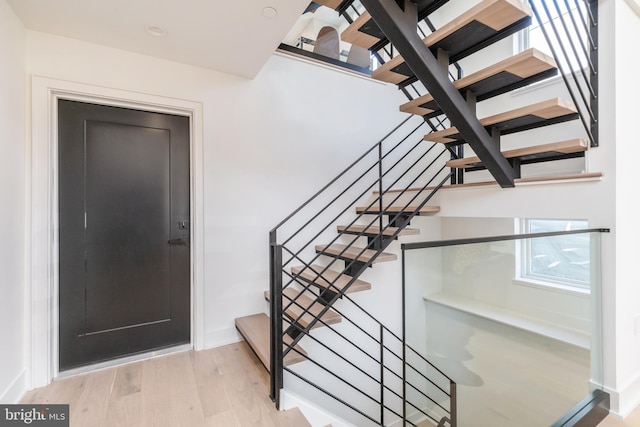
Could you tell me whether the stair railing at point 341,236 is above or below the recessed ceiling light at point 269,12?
below

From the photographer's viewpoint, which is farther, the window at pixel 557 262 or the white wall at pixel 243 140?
the white wall at pixel 243 140

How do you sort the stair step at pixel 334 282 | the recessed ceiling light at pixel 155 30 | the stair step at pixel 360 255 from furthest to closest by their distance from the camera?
1. the stair step at pixel 360 255
2. the stair step at pixel 334 282
3. the recessed ceiling light at pixel 155 30

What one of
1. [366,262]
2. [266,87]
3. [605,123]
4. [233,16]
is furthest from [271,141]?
[605,123]

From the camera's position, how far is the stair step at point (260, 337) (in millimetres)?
1868

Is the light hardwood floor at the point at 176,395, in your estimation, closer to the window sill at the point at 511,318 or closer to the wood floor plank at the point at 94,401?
the wood floor plank at the point at 94,401

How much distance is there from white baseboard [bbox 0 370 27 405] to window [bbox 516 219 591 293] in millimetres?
3106

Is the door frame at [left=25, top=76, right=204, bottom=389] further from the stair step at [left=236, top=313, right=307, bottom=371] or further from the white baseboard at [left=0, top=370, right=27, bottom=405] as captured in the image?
the stair step at [left=236, top=313, right=307, bottom=371]

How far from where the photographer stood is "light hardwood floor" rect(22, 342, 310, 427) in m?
1.60

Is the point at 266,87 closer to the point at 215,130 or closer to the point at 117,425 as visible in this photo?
the point at 215,130

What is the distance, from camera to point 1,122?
1601 mm

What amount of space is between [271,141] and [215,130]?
0.49m

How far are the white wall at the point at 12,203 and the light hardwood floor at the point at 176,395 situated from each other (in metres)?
0.26

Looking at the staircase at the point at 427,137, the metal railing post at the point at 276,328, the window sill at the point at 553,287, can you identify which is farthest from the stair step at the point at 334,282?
the window sill at the point at 553,287
